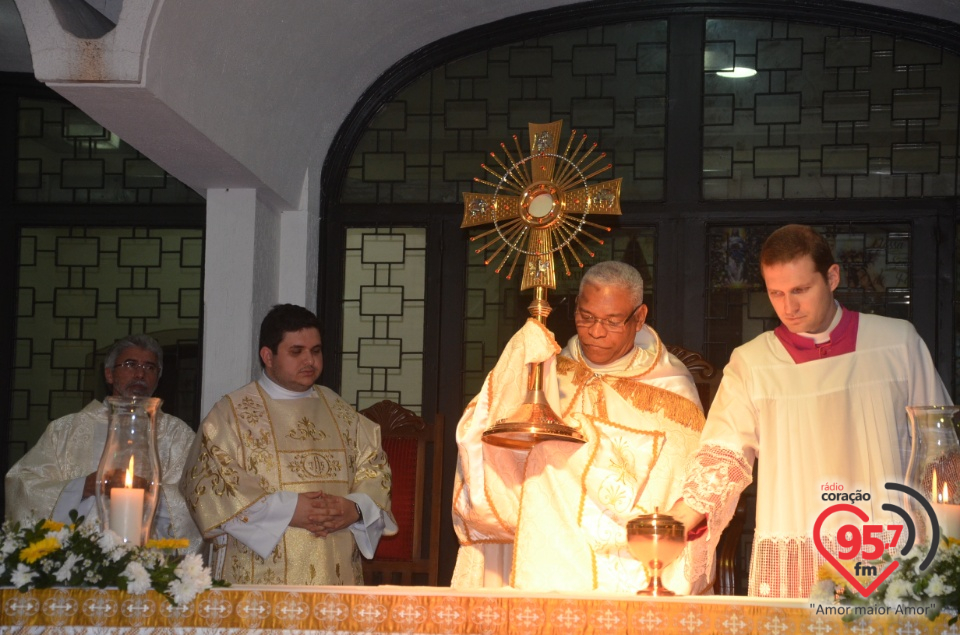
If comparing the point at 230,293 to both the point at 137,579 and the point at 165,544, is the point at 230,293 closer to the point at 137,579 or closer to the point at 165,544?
the point at 165,544

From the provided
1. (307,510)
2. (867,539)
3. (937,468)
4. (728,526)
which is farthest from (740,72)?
(937,468)

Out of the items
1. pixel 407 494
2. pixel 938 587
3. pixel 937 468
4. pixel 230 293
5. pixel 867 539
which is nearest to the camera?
pixel 938 587

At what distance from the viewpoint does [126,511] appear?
12.6 feet

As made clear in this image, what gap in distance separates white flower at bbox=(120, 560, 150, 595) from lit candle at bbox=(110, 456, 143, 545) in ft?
0.60

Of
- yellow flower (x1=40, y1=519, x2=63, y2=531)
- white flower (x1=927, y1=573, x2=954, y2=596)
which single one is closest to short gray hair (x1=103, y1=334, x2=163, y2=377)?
yellow flower (x1=40, y1=519, x2=63, y2=531)

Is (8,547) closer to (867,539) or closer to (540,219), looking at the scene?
(540,219)

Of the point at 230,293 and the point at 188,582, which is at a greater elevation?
the point at 230,293

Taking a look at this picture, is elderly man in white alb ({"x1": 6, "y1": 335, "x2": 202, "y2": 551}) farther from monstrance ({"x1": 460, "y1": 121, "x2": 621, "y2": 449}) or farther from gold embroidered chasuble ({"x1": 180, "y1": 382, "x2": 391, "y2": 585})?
monstrance ({"x1": 460, "y1": 121, "x2": 621, "y2": 449})

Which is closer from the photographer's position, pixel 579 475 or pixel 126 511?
pixel 126 511

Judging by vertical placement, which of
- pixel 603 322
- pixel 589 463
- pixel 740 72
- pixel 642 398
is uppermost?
pixel 740 72

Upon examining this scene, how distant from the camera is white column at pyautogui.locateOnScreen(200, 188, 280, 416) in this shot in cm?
668

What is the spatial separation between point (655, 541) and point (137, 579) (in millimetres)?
1547

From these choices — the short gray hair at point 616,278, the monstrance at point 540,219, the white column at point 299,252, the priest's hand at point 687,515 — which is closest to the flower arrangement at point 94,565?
the monstrance at point 540,219

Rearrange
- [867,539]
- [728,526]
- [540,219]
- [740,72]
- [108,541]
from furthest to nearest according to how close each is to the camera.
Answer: [740,72] < [728,526] < [540,219] < [867,539] < [108,541]
